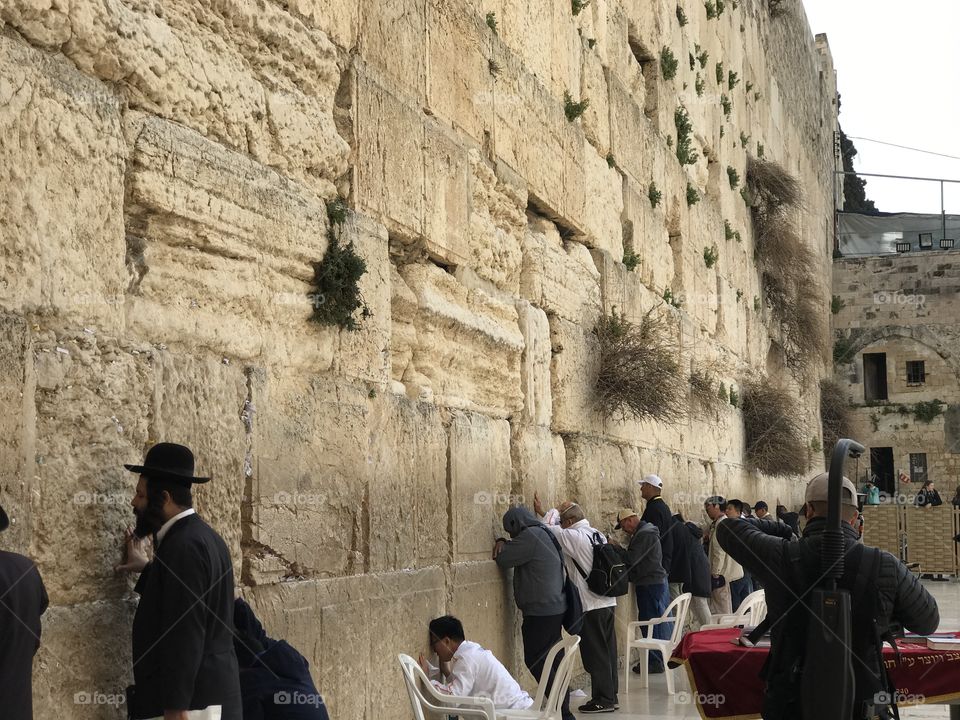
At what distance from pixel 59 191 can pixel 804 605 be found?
2.71m

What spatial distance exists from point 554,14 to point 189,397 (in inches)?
213

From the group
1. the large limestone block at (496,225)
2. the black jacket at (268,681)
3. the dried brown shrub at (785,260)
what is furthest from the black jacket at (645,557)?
the dried brown shrub at (785,260)

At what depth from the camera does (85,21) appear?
400cm

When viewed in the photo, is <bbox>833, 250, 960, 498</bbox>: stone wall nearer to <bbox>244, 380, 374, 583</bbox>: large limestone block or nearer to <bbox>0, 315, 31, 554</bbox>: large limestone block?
<bbox>244, 380, 374, 583</bbox>: large limestone block

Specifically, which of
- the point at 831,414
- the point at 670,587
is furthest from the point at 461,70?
the point at 831,414

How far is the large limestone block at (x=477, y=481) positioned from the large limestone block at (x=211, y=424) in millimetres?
2020

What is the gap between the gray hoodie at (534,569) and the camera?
688cm

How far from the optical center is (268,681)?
3980 mm

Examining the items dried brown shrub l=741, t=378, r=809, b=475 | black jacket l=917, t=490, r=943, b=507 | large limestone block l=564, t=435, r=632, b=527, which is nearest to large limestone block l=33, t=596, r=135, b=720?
large limestone block l=564, t=435, r=632, b=527

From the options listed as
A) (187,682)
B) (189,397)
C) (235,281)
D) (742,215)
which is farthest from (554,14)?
(742,215)

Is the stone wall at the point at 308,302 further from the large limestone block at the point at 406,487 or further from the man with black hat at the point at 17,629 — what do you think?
the man with black hat at the point at 17,629

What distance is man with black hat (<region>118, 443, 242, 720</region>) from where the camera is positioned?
344 centimetres

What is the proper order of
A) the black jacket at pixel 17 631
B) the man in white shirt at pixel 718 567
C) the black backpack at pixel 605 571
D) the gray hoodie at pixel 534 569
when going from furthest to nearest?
the man in white shirt at pixel 718 567
the black backpack at pixel 605 571
the gray hoodie at pixel 534 569
the black jacket at pixel 17 631

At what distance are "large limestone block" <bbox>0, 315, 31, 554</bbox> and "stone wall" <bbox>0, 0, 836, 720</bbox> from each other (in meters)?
0.01
